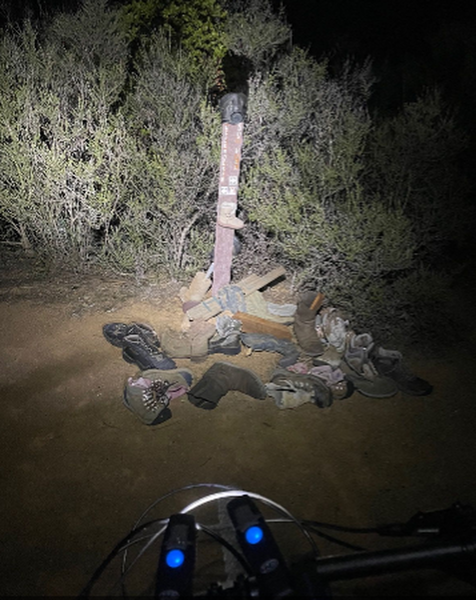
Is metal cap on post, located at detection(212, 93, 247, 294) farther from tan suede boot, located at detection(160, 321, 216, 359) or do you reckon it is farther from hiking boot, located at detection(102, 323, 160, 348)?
hiking boot, located at detection(102, 323, 160, 348)

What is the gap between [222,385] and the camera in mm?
4145

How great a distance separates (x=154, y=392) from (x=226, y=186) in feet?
9.06

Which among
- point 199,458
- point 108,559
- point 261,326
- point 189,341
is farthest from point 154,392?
point 108,559

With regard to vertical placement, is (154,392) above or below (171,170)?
below

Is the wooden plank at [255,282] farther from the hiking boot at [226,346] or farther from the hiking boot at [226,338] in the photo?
the hiking boot at [226,346]

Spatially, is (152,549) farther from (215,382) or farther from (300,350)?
(300,350)

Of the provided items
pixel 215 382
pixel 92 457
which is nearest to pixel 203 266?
pixel 215 382

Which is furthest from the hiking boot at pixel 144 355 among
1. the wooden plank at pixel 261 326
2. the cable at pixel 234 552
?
the cable at pixel 234 552

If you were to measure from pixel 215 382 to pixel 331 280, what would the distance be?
250cm

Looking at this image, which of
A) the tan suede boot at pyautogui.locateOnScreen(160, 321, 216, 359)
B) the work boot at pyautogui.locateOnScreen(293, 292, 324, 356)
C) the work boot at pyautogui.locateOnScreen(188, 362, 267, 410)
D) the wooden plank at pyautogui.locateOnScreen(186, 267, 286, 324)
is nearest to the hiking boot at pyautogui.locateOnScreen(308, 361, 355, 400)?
the work boot at pyautogui.locateOnScreen(293, 292, 324, 356)

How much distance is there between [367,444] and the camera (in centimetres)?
360

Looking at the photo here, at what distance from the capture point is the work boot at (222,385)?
401cm

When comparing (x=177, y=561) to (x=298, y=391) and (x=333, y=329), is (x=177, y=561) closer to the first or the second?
(x=298, y=391)

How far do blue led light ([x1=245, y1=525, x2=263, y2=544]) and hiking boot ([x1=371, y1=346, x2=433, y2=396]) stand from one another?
2.97 m
